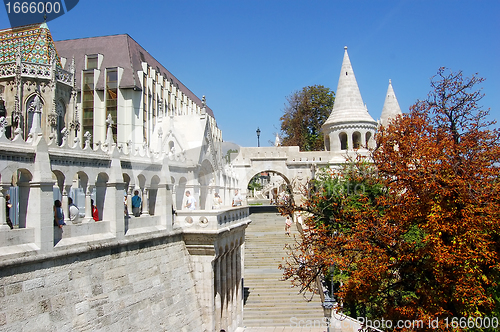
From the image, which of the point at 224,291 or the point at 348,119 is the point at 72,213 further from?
the point at 348,119

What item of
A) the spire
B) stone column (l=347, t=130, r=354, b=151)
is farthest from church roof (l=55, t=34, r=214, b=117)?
the spire

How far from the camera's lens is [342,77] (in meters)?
38.9

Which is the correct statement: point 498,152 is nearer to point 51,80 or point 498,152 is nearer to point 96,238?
point 96,238

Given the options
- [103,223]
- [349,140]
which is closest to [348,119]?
[349,140]

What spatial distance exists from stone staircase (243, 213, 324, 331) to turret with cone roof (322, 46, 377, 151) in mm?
14202

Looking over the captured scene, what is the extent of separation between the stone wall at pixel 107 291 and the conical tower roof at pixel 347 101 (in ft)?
92.7

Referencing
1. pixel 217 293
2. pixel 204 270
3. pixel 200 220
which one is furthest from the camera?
pixel 217 293

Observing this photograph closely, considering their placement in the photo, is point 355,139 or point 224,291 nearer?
point 224,291

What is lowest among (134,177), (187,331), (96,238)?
(187,331)

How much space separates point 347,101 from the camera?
38.4 metres

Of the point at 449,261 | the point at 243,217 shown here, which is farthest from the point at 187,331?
the point at 449,261

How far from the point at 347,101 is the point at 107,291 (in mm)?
32471

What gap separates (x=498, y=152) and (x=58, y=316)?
9361mm

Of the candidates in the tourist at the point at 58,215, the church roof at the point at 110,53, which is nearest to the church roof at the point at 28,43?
the tourist at the point at 58,215
